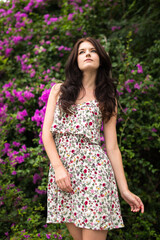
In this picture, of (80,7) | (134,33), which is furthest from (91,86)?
(80,7)

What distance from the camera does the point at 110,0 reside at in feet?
13.5

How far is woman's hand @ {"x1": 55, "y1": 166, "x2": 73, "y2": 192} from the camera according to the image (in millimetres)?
1528

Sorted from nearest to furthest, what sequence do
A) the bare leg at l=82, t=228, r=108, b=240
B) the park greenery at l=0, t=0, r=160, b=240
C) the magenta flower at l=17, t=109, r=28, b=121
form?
the bare leg at l=82, t=228, r=108, b=240
the park greenery at l=0, t=0, r=160, b=240
the magenta flower at l=17, t=109, r=28, b=121

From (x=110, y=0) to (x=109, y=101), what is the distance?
2.87 m

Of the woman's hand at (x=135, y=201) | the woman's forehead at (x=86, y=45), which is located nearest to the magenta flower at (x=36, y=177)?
the woman's hand at (x=135, y=201)

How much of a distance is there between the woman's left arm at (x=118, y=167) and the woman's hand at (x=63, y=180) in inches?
14.2

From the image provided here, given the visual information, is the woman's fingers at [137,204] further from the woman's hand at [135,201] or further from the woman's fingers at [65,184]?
the woman's fingers at [65,184]

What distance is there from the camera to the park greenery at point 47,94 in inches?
101

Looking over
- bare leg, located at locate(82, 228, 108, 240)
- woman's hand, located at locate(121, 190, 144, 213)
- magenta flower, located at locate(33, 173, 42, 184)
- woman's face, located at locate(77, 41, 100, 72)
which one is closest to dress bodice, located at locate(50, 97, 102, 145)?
woman's face, located at locate(77, 41, 100, 72)

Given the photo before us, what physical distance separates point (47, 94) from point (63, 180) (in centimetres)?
129

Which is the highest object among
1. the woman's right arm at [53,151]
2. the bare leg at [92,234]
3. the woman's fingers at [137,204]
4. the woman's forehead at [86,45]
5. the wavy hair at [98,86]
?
the woman's forehead at [86,45]

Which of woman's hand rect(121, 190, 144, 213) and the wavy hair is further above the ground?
the wavy hair

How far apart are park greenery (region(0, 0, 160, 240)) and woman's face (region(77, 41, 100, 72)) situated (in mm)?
856

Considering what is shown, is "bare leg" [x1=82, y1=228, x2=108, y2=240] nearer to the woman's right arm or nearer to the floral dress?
the floral dress
